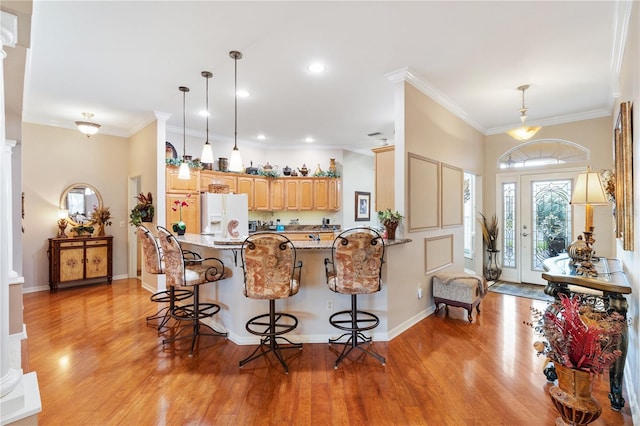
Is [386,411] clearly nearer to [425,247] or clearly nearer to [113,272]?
[425,247]

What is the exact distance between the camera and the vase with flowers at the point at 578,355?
1777 mm

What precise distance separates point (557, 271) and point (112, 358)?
13.0 feet

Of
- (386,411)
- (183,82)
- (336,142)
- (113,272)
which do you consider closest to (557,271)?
(386,411)

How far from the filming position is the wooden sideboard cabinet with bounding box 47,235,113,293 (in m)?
5.20

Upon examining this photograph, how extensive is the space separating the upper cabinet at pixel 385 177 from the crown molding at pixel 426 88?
816 millimetres

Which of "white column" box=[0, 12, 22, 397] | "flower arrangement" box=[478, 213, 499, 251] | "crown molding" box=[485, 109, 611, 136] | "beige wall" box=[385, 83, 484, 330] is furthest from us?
"flower arrangement" box=[478, 213, 499, 251]

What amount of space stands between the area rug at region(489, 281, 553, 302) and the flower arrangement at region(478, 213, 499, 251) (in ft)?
2.27

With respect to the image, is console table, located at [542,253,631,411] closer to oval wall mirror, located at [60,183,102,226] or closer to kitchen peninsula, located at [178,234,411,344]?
kitchen peninsula, located at [178,234,411,344]

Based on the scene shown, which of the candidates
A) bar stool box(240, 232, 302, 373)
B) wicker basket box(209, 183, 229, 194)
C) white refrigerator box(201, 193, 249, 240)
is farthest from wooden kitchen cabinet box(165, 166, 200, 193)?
bar stool box(240, 232, 302, 373)

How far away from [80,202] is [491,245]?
25.4 ft

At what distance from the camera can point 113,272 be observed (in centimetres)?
A: 600

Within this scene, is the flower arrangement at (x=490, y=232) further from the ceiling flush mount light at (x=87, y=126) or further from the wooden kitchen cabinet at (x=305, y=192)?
the ceiling flush mount light at (x=87, y=126)

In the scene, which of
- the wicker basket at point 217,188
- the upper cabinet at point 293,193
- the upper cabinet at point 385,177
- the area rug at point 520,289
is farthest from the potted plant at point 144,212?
the area rug at point 520,289

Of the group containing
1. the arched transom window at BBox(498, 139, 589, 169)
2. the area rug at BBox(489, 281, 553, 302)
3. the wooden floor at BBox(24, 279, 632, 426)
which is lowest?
the wooden floor at BBox(24, 279, 632, 426)
